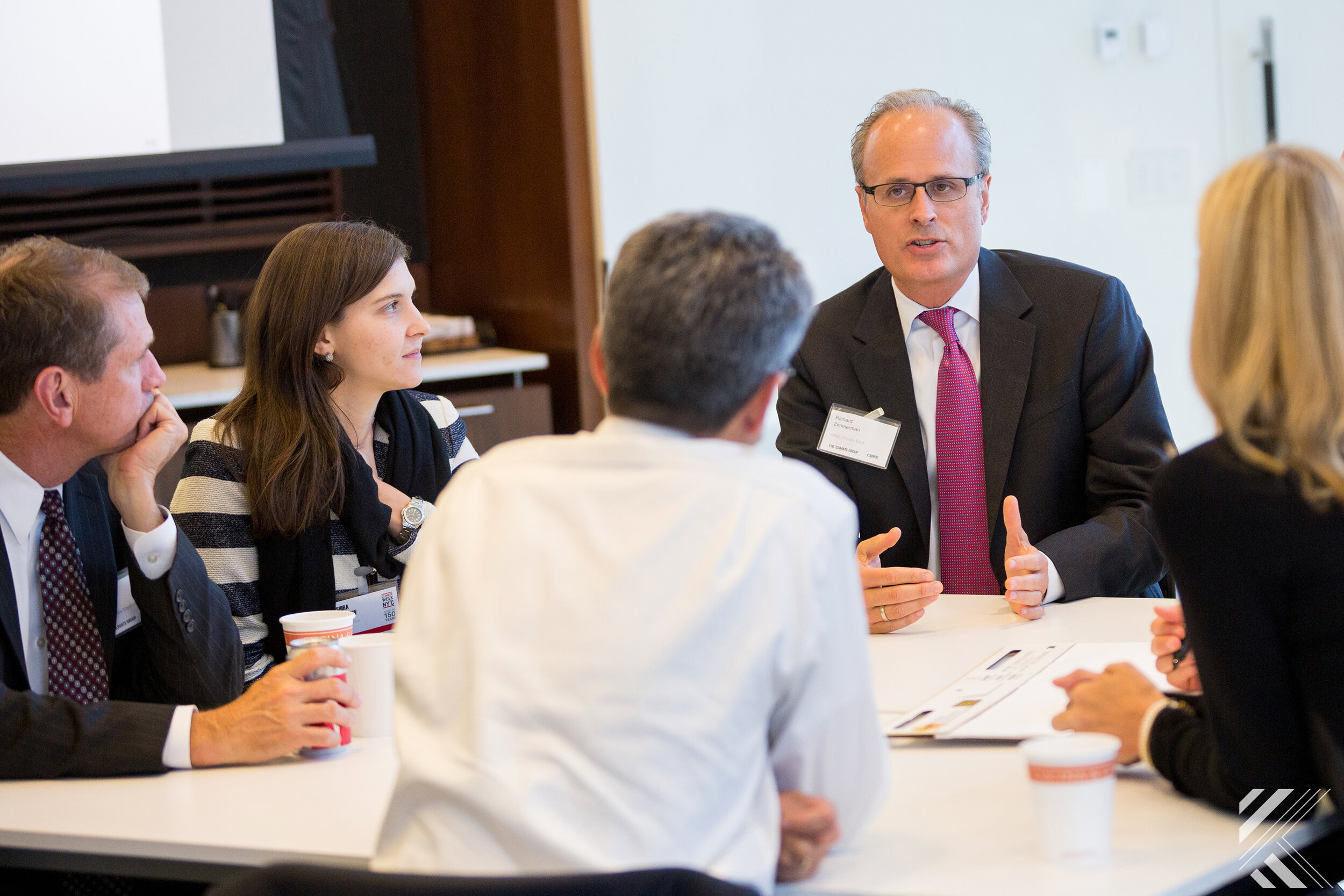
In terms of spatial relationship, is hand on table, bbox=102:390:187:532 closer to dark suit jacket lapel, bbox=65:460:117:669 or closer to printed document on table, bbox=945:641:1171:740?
dark suit jacket lapel, bbox=65:460:117:669

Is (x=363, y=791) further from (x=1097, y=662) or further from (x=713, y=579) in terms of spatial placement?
(x=1097, y=662)

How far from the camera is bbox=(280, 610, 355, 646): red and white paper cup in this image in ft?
5.60

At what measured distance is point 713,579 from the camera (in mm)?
1136

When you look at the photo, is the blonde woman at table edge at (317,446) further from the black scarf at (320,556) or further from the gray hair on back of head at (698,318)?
the gray hair on back of head at (698,318)

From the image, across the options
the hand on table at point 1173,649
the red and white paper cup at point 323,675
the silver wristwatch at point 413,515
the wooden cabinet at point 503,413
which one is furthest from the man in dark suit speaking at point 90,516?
the wooden cabinet at point 503,413

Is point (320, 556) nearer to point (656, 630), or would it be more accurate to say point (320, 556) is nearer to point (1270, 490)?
point (656, 630)

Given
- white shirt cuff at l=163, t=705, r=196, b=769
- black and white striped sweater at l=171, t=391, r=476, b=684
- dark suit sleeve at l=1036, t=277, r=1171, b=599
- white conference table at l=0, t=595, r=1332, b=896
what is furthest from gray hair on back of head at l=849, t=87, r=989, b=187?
white shirt cuff at l=163, t=705, r=196, b=769

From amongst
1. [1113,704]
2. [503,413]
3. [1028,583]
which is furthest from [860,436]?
[503,413]

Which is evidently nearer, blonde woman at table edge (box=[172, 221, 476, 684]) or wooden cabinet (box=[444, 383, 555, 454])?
blonde woman at table edge (box=[172, 221, 476, 684])

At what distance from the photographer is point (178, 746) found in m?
1.66

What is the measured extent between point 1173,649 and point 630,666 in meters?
0.81

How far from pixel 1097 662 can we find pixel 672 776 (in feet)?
2.73

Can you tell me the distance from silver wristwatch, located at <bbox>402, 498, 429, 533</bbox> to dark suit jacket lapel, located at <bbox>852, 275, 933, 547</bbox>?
83 centimetres

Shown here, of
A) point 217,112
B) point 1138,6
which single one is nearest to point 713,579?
point 217,112
